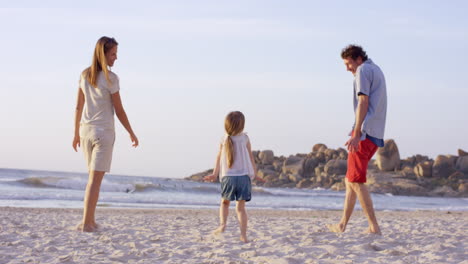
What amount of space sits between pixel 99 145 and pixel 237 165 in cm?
135

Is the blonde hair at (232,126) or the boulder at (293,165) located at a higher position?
the boulder at (293,165)

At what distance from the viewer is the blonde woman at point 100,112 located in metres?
5.32

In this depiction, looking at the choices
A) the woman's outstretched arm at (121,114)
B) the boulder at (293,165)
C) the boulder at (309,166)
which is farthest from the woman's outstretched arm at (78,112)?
the boulder at (309,166)

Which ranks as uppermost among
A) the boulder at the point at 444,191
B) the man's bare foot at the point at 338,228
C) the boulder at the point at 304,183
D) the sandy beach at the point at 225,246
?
the boulder at the point at 304,183

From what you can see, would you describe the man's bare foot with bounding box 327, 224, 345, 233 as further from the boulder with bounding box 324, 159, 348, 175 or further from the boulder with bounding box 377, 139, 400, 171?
the boulder with bounding box 377, 139, 400, 171

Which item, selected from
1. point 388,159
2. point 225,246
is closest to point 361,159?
point 225,246

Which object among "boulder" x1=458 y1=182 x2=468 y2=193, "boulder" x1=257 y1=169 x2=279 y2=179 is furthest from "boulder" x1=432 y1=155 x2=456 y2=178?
"boulder" x1=257 y1=169 x2=279 y2=179

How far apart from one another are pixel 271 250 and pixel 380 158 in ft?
143

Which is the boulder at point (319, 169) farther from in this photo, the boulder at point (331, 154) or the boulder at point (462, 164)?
the boulder at point (462, 164)

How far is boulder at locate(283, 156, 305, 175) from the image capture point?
50153mm

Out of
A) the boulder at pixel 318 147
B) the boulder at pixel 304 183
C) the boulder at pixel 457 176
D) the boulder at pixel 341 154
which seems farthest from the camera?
the boulder at pixel 318 147

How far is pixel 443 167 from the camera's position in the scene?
1740 inches

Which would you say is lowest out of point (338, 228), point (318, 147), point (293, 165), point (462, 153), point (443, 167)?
point (338, 228)

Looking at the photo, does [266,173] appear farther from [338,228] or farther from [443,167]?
[338,228]
